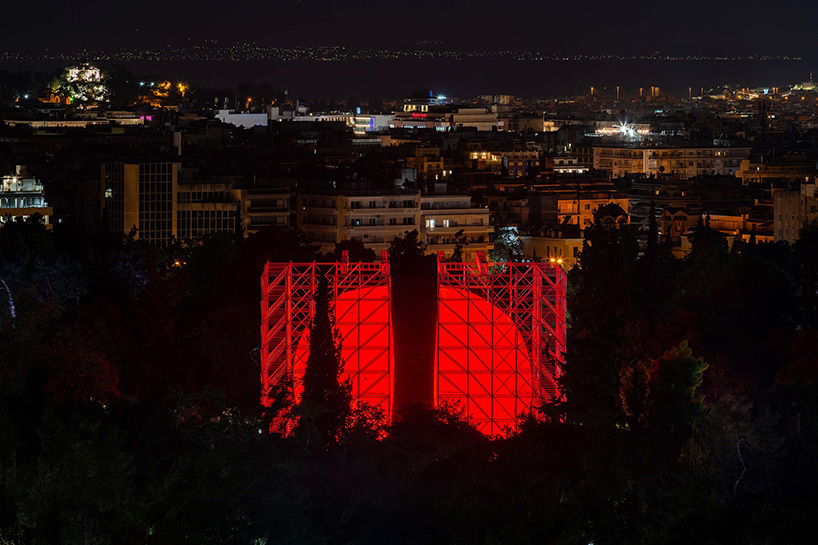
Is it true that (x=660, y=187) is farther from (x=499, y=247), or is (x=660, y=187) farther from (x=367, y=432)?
(x=367, y=432)

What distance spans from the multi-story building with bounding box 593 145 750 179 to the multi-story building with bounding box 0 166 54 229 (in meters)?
55.3

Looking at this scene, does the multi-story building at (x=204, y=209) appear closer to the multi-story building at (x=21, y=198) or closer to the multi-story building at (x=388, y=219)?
the multi-story building at (x=388, y=219)

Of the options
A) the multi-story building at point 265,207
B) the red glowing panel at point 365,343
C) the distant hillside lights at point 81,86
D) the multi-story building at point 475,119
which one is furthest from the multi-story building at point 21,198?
the distant hillside lights at point 81,86

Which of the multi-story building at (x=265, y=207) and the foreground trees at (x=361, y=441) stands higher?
the multi-story building at (x=265, y=207)

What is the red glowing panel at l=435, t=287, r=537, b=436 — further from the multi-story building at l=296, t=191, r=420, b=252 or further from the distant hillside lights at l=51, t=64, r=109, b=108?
the distant hillside lights at l=51, t=64, r=109, b=108

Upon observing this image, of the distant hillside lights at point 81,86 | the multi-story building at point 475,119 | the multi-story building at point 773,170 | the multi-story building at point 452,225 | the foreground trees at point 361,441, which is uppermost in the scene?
the distant hillside lights at point 81,86

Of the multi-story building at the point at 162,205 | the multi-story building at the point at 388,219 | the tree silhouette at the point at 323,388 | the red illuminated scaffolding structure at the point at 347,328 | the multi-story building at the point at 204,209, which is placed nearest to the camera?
the tree silhouette at the point at 323,388

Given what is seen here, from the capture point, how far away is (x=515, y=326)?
34625 millimetres

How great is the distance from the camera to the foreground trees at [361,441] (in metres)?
26.0

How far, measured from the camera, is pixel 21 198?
55750mm

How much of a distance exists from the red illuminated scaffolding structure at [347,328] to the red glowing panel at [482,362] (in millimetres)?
983

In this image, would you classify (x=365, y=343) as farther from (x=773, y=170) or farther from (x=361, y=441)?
(x=773, y=170)

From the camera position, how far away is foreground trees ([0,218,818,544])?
2595 centimetres

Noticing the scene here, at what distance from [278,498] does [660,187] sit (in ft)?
207
